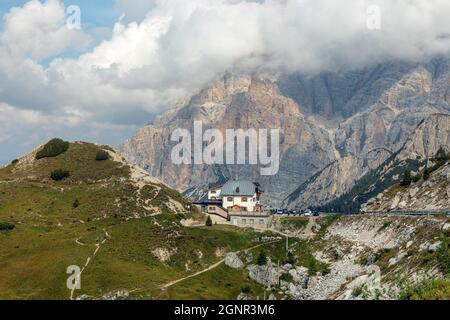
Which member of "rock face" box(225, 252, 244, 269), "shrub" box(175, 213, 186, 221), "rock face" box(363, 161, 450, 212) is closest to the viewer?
"rock face" box(363, 161, 450, 212)

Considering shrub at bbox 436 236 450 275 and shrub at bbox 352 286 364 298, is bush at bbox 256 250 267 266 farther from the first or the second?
shrub at bbox 436 236 450 275

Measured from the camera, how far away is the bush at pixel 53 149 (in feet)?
597

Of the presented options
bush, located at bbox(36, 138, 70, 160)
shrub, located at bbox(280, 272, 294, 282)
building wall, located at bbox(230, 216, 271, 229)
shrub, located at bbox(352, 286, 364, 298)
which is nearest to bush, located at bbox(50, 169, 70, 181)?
bush, located at bbox(36, 138, 70, 160)

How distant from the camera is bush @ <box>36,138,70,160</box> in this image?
597 ft

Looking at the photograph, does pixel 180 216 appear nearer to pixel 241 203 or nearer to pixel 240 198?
pixel 241 203

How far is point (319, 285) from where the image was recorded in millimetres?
110312

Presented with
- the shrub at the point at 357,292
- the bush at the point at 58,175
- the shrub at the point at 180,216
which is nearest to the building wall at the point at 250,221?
the shrub at the point at 180,216

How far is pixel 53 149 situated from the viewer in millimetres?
184375

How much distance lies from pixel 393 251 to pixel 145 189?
89473mm
